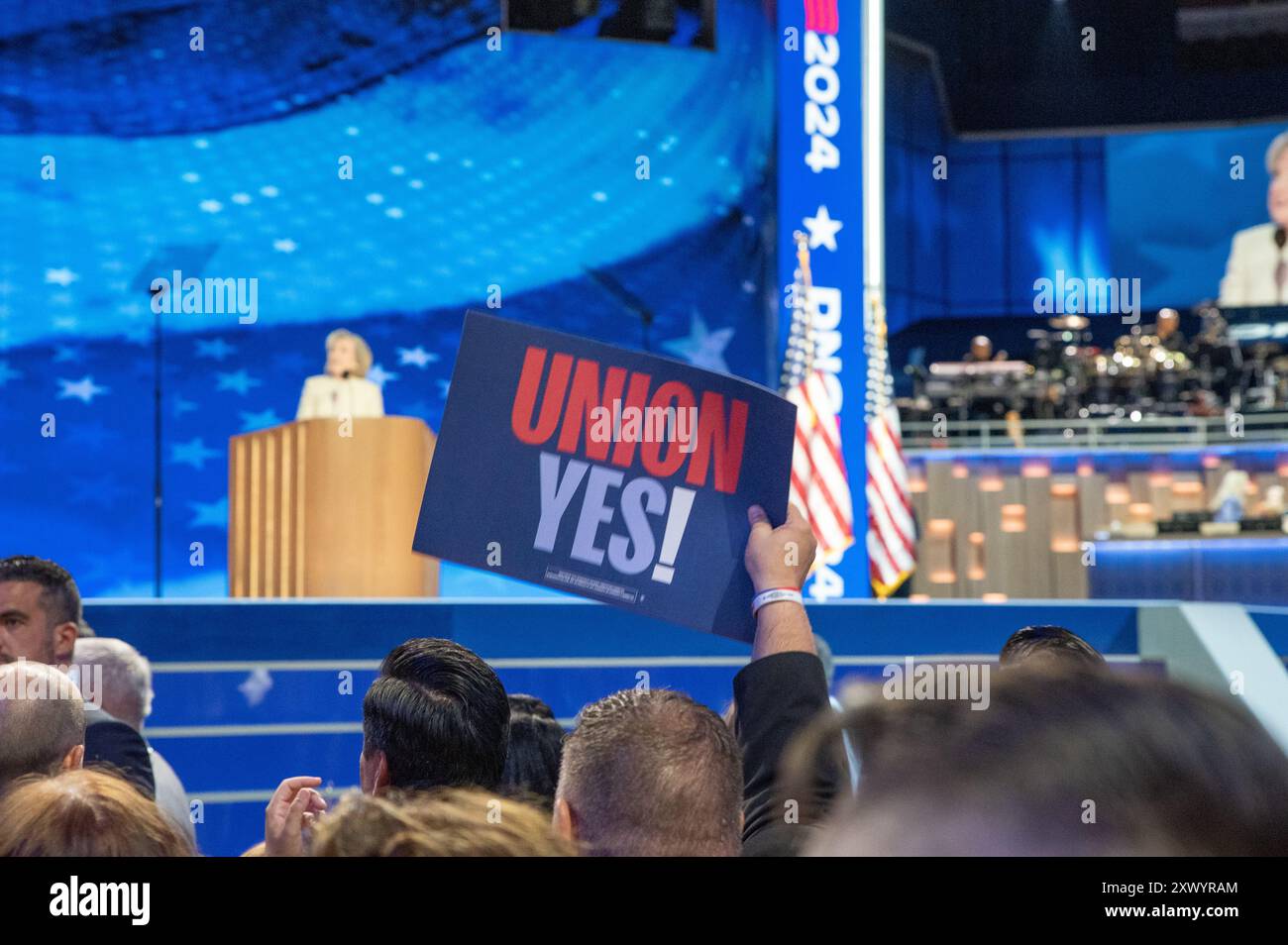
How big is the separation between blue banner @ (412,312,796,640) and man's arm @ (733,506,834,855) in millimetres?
64

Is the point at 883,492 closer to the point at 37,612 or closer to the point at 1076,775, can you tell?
the point at 37,612

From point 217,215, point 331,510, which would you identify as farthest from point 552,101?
point 331,510

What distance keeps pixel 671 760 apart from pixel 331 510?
409 centimetres

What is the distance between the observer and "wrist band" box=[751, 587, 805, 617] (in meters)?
1.83

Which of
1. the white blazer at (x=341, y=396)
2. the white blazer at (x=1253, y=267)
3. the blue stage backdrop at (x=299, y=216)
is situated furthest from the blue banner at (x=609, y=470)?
the white blazer at (x=1253, y=267)

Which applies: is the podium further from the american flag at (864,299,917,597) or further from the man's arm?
the american flag at (864,299,917,597)

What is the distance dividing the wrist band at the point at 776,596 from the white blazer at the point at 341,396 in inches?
195

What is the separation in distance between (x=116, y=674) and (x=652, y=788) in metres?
2.07

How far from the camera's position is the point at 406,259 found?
10.2m

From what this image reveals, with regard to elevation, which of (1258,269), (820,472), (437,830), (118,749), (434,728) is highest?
(1258,269)

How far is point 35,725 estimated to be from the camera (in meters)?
1.84

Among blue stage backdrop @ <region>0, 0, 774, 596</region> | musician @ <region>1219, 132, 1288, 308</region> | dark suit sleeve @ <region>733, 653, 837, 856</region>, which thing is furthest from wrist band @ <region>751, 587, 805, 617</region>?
musician @ <region>1219, 132, 1288, 308</region>

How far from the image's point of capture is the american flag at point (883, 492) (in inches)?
331

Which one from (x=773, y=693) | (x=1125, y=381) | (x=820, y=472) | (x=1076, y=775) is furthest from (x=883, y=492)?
(x=1076, y=775)
